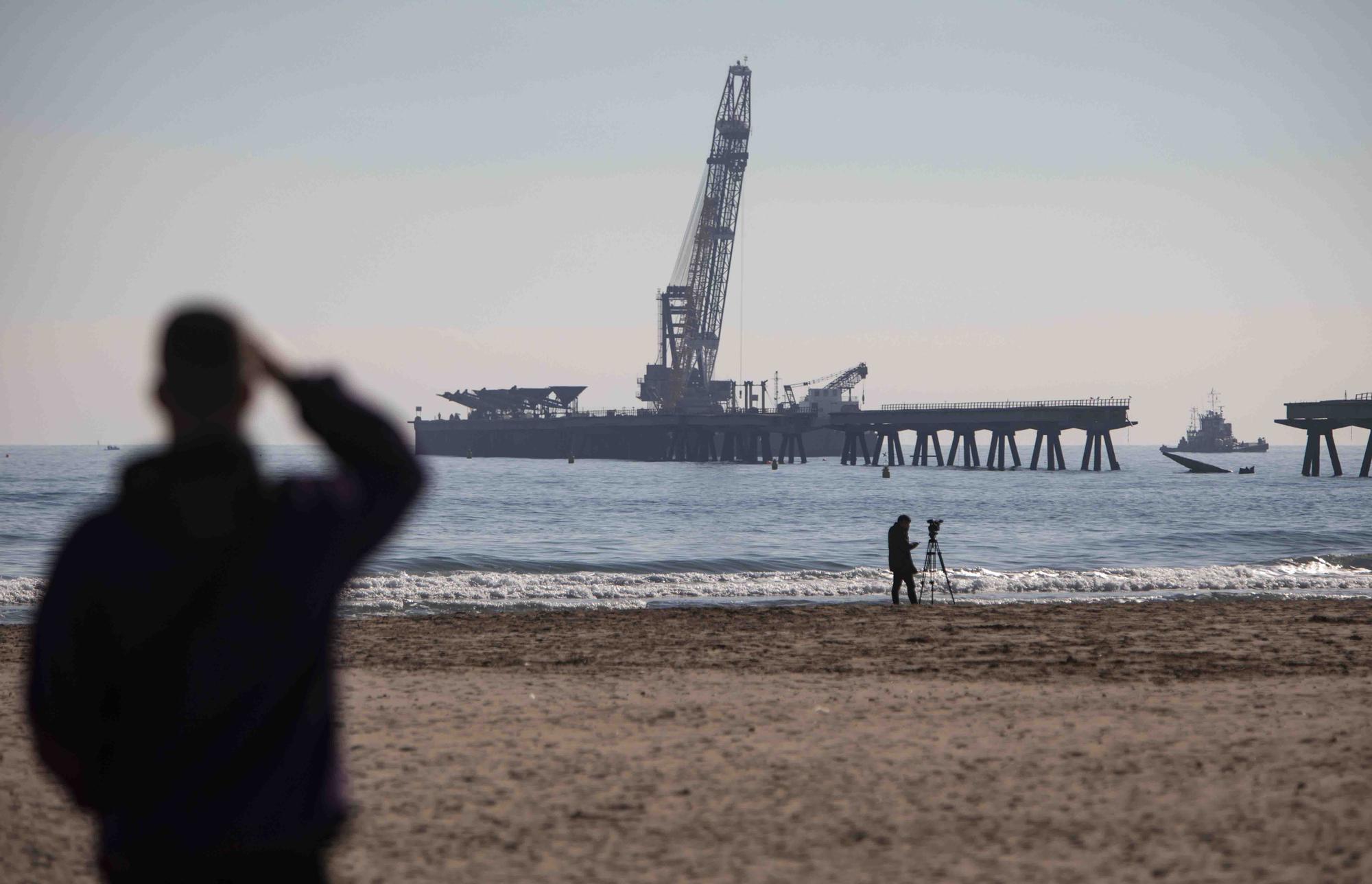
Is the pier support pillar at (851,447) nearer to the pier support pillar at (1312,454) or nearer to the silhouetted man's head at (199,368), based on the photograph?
the pier support pillar at (1312,454)

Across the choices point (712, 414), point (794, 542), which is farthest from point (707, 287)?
point (794, 542)

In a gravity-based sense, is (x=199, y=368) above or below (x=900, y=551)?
above

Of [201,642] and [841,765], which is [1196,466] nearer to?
[841,765]

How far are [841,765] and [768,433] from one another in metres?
112

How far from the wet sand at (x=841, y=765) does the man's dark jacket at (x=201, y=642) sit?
3.06 metres

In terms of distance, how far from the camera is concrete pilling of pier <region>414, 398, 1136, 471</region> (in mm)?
97750

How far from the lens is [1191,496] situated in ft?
218

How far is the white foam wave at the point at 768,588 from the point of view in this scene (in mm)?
20109

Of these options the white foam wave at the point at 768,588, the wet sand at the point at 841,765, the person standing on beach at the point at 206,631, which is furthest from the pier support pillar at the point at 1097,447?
the person standing on beach at the point at 206,631

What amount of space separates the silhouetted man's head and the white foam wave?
1615cm

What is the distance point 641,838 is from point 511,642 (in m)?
8.69

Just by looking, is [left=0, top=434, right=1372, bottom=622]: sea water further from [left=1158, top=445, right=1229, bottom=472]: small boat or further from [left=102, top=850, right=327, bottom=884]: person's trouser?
[left=1158, top=445, right=1229, bottom=472]: small boat

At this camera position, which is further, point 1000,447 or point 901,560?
point 1000,447

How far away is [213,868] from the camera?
2.46 meters
